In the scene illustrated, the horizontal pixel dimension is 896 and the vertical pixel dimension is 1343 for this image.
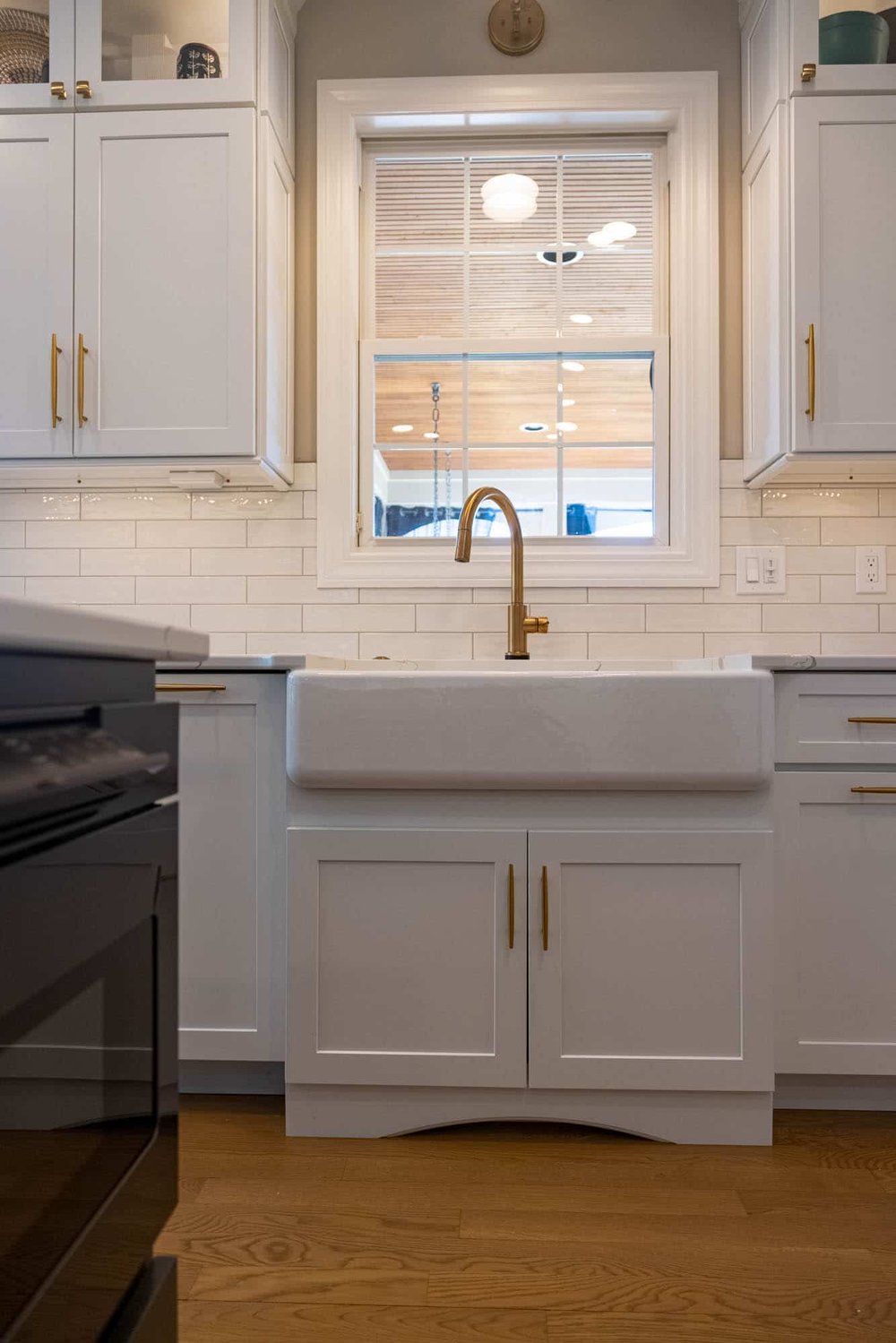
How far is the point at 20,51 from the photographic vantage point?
7.04 feet

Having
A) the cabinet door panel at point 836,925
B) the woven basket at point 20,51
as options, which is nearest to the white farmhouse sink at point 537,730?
the cabinet door panel at point 836,925

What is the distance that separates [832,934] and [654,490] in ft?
3.89

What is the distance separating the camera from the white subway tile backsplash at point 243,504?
95.6 inches

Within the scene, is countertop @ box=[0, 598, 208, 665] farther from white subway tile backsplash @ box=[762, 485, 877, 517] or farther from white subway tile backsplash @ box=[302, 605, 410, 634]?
white subway tile backsplash @ box=[762, 485, 877, 517]

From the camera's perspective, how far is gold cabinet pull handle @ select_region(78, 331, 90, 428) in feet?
6.89

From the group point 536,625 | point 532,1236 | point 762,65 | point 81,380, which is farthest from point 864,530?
point 81,380

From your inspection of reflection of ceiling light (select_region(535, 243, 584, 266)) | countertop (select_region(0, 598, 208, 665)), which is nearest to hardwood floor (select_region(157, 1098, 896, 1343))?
countertop (select_region(0, 598, 208, 665))

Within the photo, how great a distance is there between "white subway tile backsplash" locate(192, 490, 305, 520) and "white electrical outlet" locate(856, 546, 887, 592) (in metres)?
1.39

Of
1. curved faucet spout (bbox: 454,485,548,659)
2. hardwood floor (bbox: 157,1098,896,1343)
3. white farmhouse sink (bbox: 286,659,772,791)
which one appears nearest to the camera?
hardwood floor (bbox: 157,1098,896,1343)

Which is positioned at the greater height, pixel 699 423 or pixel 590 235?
pixel 590 235

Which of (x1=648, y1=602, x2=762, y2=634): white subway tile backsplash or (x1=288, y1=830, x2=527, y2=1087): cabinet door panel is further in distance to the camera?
(x1=648, y1=602, x2=762, y2=634): white subway tile backsplash


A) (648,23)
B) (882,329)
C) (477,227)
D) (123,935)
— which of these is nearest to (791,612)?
(882,329)

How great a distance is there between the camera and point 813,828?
181cm

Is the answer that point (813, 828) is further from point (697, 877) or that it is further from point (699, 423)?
point (699, 423)
